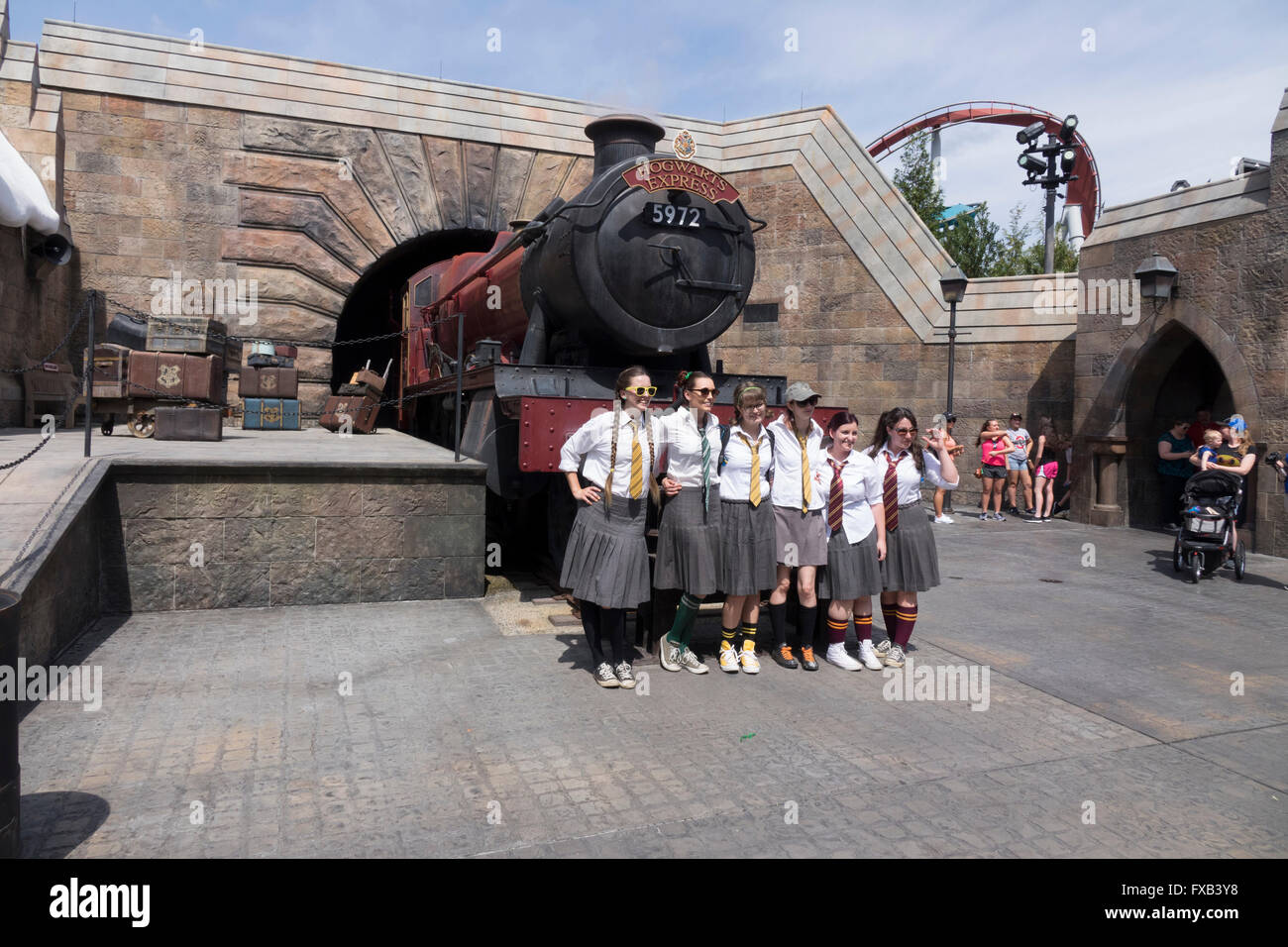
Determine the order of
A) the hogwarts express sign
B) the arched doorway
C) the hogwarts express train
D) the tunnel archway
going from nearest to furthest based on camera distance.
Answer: the hogwarts express train < the hogwarts express sign < the arched doorway < the tunnel archway

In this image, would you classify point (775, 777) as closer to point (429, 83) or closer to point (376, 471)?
point (376, 471)

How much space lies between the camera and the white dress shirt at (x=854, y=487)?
541 cm

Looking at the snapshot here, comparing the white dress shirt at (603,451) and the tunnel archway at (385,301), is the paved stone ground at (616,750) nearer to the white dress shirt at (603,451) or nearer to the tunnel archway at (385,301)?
the white dress shirt at (603,451)

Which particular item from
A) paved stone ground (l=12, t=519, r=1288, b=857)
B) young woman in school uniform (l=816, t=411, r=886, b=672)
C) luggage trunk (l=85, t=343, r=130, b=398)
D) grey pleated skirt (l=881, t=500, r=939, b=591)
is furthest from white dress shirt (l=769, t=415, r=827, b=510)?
luggage trunk (l=85, t=343, r=130, b=398)

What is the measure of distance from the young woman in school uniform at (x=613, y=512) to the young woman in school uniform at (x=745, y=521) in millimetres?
484

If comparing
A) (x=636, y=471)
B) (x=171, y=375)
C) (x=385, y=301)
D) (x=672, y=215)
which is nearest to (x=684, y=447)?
(x=636, y=471)

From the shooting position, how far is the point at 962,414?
14.5 meters

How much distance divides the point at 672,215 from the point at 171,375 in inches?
252

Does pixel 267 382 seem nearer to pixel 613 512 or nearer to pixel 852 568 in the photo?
pixel 613 512

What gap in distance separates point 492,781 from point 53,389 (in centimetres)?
1018

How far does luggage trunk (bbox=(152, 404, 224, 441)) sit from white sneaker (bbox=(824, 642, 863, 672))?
251 inches

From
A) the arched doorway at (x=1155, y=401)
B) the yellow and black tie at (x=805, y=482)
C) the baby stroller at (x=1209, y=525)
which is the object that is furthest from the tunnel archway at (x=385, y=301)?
the baby stroller at (x=1209, y=525)

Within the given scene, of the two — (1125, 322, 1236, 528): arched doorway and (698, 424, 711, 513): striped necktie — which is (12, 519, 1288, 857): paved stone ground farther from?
(1125, 322, 1236, 528): arched doorway

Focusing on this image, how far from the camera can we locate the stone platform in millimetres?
5926
